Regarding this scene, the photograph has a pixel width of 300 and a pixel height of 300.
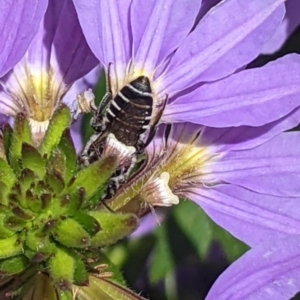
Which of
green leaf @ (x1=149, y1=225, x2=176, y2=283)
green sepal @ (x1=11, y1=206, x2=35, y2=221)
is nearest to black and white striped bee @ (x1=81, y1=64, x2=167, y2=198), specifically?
green sepal @ (x1=11, y1=206, x2=35, y2=221)

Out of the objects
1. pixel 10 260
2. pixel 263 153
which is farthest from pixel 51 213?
pixel 263 153

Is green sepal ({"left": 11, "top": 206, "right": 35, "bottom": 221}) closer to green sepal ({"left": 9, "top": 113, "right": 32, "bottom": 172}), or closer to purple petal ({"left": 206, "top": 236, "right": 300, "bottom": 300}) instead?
green sepal ({"left": 9, "top": 113, "right": 32, "bottom": 172})

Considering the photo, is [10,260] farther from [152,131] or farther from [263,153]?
[263,153]

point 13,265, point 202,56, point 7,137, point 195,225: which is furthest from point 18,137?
point 195,225

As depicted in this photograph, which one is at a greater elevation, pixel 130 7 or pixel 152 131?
pixel 130 7

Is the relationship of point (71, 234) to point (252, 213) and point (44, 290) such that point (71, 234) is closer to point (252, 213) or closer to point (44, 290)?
point (44, 290)

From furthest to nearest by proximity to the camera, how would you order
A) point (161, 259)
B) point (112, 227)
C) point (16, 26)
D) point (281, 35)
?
1. point (161, 259)
2. point (281, 35)
3. point (16, 26)
4. point (112, 227)
